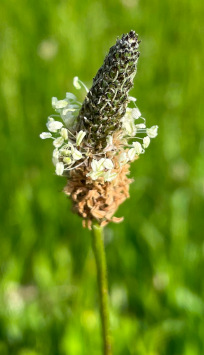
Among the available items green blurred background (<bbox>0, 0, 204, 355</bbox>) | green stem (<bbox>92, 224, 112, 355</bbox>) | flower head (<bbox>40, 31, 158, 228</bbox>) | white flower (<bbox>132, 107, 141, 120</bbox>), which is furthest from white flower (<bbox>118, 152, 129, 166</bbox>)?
green blurred background (<bbox>0, 0, 204, 355</bbox>)

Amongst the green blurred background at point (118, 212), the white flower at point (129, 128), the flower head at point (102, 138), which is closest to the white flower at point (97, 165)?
the flower head at point (102, 138)

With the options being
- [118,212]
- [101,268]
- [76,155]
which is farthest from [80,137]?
[118,212]

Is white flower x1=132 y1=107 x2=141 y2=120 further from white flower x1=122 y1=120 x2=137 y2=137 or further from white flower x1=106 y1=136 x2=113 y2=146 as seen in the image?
white flower x1=106 y1=136 x2=113 y2=146

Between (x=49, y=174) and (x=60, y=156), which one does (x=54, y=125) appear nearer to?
(x=60, y=156)

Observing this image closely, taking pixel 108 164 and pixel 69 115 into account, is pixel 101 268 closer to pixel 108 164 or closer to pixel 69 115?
pixel 108 164

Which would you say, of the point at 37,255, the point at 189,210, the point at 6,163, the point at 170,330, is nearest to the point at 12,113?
the point at 6,163
